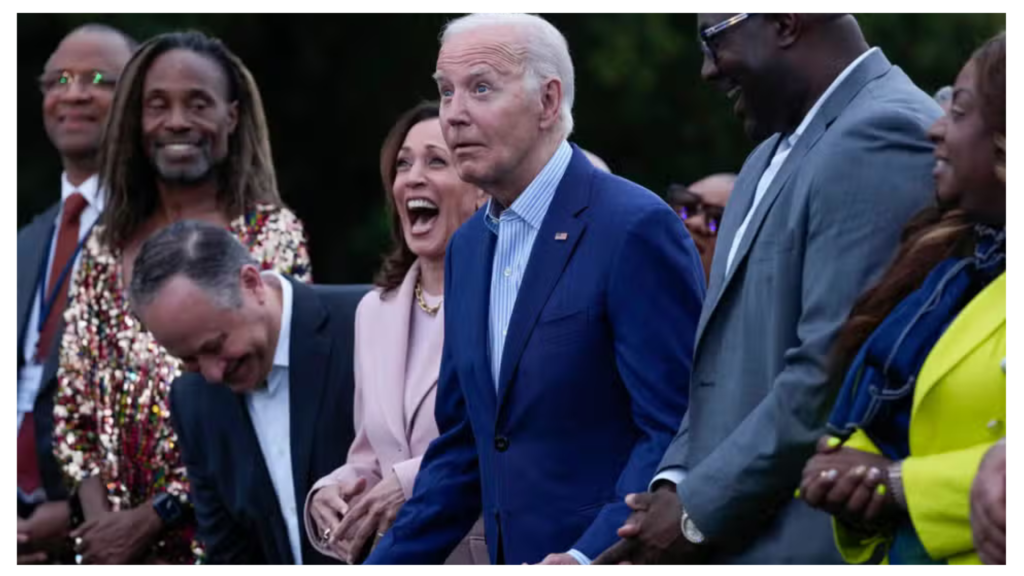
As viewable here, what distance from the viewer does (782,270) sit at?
412 centimetres

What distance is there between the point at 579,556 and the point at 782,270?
0.79 meters

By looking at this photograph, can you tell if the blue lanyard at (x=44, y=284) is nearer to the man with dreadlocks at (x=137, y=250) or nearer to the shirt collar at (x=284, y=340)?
the man with dreadlocks at (x=137, y=250)

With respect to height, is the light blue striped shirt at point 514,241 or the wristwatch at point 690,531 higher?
the light blue striped shirt at point 514,241

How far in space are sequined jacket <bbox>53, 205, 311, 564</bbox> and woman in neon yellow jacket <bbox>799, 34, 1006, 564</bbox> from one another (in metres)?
3.04

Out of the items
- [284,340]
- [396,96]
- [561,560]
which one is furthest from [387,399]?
[396,96]

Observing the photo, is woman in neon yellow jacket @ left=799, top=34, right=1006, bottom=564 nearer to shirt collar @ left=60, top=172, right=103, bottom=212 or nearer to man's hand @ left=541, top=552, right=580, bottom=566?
man's hand @ left=541, top=552, right=580, bottom=566

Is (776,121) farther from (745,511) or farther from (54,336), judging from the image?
(54,336)

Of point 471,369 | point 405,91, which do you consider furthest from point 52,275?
point 405,91

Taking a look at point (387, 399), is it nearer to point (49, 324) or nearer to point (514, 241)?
point (514, 241)

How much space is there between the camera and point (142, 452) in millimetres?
6531

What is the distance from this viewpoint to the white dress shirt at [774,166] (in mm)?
4227

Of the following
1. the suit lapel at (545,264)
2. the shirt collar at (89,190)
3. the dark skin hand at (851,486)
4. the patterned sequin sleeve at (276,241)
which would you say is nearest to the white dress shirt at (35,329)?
the shirt collar at (89,190)

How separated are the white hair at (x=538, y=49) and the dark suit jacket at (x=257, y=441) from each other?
4.63ft

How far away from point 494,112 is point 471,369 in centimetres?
61
